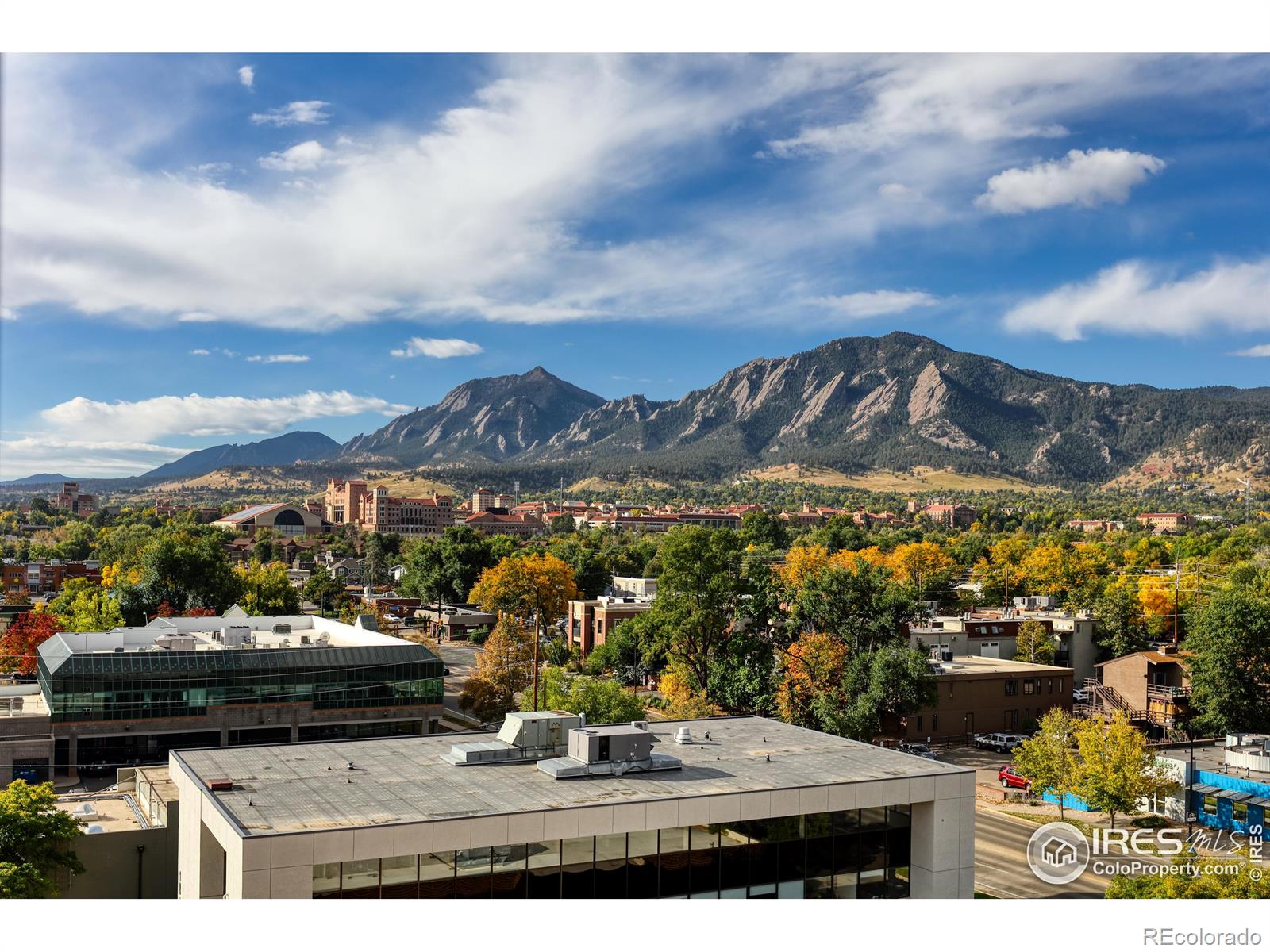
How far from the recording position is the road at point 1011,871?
3058 cm

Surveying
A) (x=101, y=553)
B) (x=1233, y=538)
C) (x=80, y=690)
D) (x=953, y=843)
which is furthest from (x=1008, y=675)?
(x=101, y=553)

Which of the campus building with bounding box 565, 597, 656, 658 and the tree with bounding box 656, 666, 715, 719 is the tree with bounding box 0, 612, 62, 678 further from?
the tree with bounding box 656, 666, 715, 719

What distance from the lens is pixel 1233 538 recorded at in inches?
4717

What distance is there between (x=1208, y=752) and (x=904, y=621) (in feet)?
44.4

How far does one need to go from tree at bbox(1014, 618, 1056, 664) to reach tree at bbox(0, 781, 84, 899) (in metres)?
52.0

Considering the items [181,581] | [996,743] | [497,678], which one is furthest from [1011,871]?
[181,581]

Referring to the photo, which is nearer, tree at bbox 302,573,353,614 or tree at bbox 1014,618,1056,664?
tree at bbox 1014,618,1056,664

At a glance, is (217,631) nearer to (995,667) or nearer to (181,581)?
(181,581)

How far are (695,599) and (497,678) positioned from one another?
1040 centimetres

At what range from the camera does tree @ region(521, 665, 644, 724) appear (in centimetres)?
3969

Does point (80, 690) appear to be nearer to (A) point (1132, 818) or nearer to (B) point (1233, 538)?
(A) point (1132, 818)

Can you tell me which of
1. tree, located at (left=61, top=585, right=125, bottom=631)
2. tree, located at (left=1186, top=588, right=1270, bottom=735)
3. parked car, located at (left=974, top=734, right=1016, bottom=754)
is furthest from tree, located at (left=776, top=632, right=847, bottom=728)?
tree, located at (left=61, top=585, right=125, bottom=631)

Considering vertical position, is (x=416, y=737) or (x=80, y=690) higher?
(x=416, y=737)

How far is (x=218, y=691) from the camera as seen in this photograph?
4659cm
